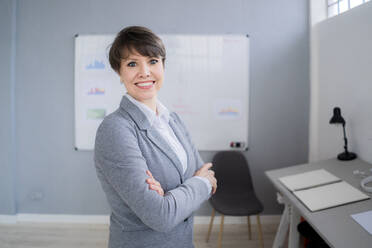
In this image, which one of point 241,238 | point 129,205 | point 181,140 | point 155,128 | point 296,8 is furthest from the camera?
point 296,8

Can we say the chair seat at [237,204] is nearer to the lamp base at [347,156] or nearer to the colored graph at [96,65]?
the lamp base at [347,156]

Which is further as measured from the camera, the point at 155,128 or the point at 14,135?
the point at 14,135

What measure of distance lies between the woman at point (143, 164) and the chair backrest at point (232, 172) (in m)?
1.50

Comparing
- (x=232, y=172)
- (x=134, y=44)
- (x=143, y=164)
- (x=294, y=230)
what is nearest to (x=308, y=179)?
(x=294, y=230)

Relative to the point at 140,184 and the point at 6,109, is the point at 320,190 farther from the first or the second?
the point at 6,109

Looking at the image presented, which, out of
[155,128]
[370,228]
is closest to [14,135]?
[155,128]

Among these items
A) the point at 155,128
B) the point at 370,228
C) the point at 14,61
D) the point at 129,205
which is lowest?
the point at 370,228

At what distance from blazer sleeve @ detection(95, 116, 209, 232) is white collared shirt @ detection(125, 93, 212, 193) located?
125mm

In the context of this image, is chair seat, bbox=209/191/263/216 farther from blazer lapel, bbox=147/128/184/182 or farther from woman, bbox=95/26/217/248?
blazer lapel, bbox=147/128/184/182

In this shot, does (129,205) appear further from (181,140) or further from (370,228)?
(370,228)

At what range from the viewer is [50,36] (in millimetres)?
2637

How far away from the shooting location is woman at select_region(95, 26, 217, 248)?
78cm

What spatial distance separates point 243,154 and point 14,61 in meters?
2.85

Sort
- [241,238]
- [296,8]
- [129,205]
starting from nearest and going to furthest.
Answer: [129,205], [241,238], [296,8]
